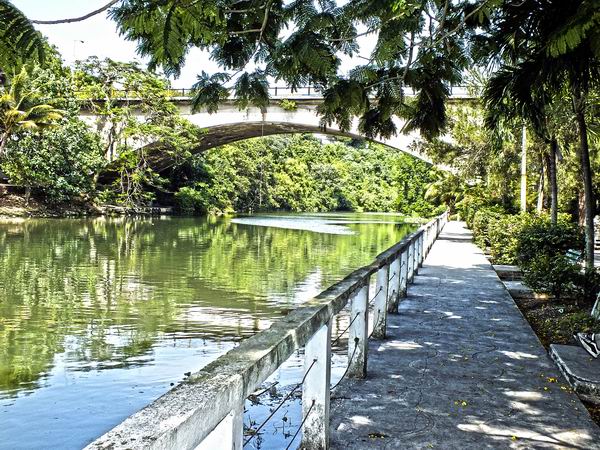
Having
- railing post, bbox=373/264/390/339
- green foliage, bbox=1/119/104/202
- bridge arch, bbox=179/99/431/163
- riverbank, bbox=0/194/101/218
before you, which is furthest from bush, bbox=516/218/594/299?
riverbank, bbox=0/194/101/218

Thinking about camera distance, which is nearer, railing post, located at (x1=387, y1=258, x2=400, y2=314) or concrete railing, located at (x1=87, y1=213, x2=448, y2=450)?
concrete railing, located at (x1=87, y1=213, x2=448, y2=450)

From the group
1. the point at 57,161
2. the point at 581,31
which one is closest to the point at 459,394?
the point at 581,31

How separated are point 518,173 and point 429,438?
2222 centimetres

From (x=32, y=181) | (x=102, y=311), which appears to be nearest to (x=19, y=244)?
(x=102, y=311)

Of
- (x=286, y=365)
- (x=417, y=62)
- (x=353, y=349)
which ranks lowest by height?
(x=286, y=365)

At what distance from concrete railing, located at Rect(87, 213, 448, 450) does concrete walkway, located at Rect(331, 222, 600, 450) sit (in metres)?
0.34

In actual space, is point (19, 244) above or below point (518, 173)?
below

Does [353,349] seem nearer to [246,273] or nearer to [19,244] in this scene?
[246,273]

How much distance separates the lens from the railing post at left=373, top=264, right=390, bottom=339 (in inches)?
212

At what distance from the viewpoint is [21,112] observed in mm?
29688

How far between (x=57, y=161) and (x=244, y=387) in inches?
1338

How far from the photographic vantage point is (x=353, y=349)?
166 inches

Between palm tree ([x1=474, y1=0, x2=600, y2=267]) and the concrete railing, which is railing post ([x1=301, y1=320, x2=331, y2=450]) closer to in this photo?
the concrete railing

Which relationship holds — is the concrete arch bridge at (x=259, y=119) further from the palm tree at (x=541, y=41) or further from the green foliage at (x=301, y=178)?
the palm tree at (x=541, y=41)
